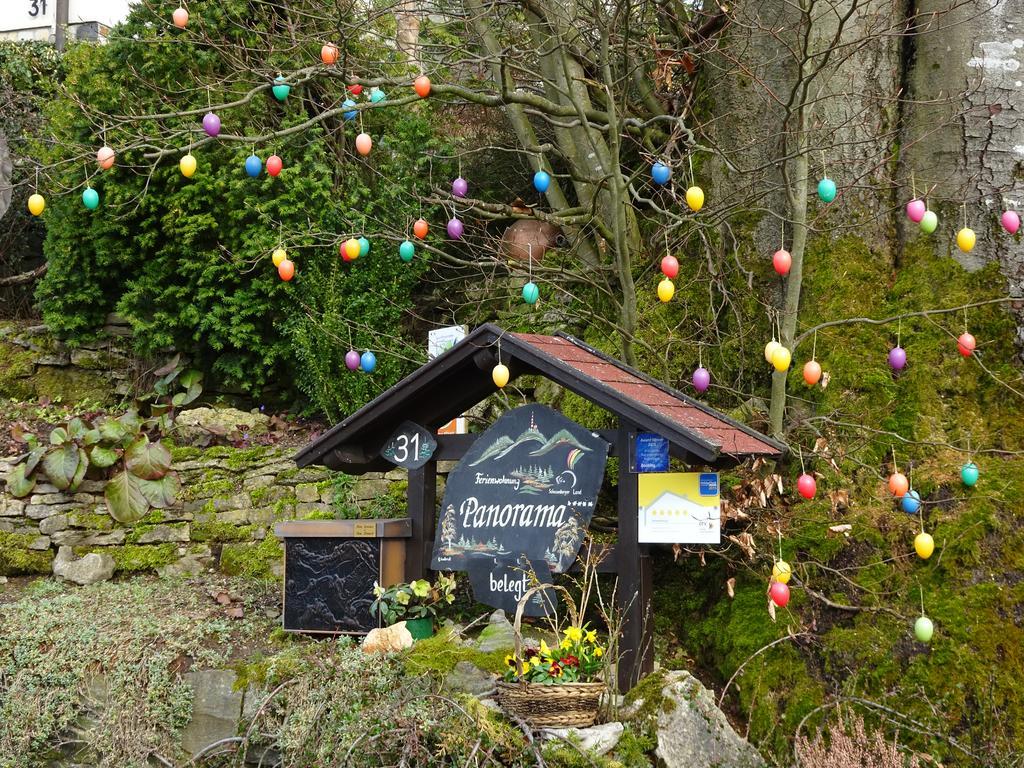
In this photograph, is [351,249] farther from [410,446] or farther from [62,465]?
[62,465]

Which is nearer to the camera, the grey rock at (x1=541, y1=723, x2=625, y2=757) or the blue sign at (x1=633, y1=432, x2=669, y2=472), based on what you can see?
the grey rock at (x1=541, y1=723, x2=625, y2=757)

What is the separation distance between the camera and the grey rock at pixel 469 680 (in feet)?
16.5

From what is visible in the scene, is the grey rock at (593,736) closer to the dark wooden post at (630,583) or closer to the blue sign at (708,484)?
the dark wooden post at (630,583)

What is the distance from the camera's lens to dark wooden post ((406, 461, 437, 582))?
5.76 m

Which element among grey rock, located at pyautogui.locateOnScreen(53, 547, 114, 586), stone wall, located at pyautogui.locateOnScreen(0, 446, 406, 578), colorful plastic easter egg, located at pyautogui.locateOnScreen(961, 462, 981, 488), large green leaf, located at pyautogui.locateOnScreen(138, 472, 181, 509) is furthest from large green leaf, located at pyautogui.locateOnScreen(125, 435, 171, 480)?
colorful plastic easter egg, located at pyautogui.locateOnScreen(961, 462, 981, 488)

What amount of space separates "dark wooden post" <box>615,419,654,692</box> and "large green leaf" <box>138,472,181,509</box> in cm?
424

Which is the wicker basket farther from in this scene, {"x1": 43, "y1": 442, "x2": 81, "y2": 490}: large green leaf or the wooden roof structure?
{"x1": 43, "y1": 442, "x2": 81, "y2": 490}: large green leaf

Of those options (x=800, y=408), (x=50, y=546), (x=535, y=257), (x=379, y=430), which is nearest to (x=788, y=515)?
(x=800, y=408)

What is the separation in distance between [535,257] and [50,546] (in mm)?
4342

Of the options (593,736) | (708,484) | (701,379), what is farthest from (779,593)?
(701,379)

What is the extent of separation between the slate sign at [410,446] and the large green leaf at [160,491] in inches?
114

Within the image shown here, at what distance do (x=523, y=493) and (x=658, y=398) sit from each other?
841 millimetres

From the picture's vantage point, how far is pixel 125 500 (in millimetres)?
7906

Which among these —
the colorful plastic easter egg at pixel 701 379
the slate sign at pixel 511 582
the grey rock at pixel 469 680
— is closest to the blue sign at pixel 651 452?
the colorful plastic easter egg at pixel 701 379
